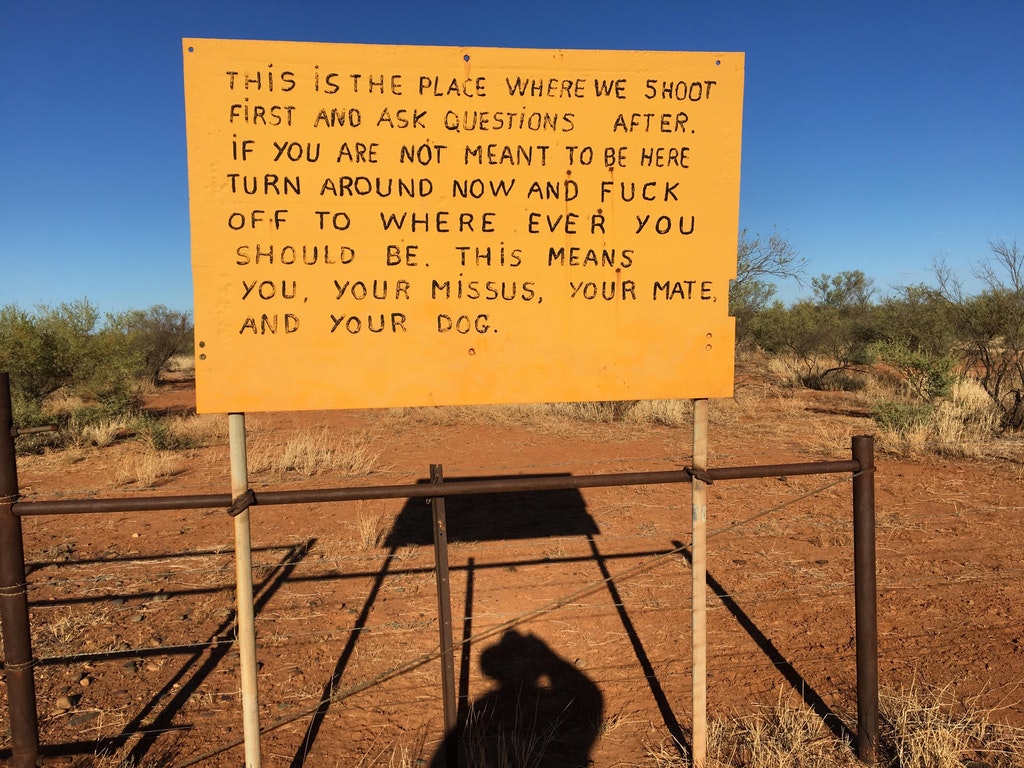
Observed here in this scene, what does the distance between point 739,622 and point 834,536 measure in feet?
6.95

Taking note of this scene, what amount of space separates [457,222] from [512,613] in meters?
2.90

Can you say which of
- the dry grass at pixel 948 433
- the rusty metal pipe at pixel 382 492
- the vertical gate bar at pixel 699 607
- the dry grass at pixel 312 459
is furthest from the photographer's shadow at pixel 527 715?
the dry grass at pixel 948 433

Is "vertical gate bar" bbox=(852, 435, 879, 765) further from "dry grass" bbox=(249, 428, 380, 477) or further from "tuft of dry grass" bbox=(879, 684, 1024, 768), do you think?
"dry grass" bbox=(249, 428, 380, 477)

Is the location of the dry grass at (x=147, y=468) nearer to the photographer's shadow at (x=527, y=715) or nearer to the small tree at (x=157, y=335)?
the photographer's shadow at (x=527, y=715)

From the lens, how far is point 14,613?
→ 2.15 meters

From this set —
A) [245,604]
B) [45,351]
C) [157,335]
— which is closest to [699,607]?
[245,604]

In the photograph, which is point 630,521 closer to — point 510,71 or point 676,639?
point 676,639

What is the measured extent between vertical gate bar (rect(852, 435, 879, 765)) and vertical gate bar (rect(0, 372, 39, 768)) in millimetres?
3161

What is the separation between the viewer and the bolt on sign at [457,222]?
2145 mm

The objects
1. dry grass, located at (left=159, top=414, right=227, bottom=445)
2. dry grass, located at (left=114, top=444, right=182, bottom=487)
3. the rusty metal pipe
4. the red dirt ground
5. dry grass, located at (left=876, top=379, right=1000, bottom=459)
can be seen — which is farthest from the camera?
dry grass, located at (left=159, top=414, right=227, bottom=445)

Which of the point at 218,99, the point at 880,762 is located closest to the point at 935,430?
the point at 880,762

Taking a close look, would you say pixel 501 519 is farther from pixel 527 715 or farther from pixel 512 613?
pixel 527 715

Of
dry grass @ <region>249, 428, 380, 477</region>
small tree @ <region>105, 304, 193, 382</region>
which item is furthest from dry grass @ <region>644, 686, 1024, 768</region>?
small tree @ <region>105, 304, 193, 382</region>

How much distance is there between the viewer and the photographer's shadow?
8.79 feet
